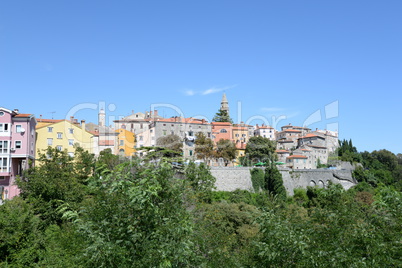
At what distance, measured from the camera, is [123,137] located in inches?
2859

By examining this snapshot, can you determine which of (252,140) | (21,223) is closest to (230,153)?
(252,140)

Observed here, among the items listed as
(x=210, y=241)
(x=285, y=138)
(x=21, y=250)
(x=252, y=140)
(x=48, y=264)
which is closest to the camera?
(x=210, y=241)

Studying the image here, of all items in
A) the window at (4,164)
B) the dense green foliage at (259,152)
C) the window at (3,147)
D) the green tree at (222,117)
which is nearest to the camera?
the window at (4,164)

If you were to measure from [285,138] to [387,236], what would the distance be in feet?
323

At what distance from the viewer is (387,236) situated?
42.1 feet

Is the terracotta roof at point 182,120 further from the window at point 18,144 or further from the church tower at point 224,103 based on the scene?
the church tower at point 224,103

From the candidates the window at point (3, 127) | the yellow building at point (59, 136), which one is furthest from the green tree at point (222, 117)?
the window at point (3, 127)

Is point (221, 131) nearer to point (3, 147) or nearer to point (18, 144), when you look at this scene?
point (18, 144)

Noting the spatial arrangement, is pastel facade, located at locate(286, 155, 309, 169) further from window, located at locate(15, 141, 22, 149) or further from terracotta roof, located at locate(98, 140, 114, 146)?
window, located at locate(15, 141, 22, 149)

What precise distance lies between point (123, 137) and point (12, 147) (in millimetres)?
31520

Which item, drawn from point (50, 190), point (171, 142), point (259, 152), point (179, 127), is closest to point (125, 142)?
point (171, 142)

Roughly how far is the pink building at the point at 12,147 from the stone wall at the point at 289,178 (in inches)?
959

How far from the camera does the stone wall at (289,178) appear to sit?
55562mm

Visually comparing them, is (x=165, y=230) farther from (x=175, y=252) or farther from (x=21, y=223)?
(x=21, y=223)
